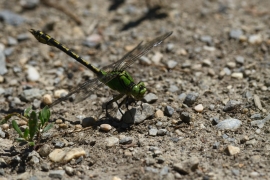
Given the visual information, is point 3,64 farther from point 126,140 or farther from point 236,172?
point 236,172

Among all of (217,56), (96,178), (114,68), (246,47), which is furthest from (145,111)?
(246,47)

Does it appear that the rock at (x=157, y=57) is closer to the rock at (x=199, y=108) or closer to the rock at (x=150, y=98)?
the rock at (x=150, y=98)

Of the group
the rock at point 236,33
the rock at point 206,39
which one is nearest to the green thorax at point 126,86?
the rock at point 206,39

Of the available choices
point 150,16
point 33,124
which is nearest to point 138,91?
point 33,124

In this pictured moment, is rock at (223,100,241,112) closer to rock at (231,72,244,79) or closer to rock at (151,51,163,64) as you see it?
rock at (231,72,244,79)

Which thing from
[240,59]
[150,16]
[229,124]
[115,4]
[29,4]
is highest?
[29,4]

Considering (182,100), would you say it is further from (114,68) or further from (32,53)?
(32,53)
